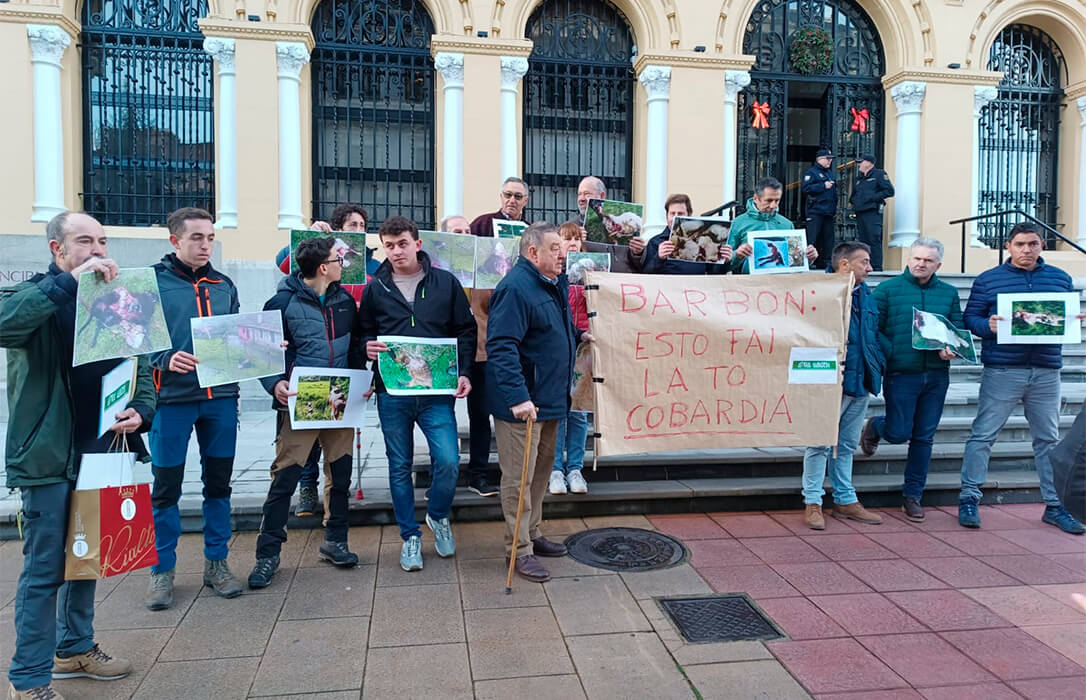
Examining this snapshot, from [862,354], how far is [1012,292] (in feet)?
4.02

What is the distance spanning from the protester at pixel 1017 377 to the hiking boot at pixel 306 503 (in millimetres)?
4783

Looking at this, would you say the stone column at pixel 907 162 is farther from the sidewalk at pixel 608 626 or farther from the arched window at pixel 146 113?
the arched window at pixel 146 113

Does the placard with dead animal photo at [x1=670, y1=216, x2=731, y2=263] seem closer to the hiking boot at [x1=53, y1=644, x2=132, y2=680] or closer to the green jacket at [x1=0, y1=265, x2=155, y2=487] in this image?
the green jacket at [x1=0, y1=265, x2=155, y2=487]

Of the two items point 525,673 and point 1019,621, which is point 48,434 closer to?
point 525,673

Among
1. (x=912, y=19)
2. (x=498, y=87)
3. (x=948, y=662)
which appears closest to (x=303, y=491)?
(x=948, y=662)

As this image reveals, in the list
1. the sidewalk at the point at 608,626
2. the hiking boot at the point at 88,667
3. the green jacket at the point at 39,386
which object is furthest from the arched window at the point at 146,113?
the hiking boot at the point at 88,667

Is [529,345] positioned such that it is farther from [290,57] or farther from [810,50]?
[810,50]

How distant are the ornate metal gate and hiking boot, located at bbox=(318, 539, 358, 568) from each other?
1002 centimetres

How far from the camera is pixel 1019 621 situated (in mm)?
3686

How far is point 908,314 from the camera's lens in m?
5.23

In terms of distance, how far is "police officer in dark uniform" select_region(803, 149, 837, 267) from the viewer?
10.6 m

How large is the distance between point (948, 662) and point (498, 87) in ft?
32.9

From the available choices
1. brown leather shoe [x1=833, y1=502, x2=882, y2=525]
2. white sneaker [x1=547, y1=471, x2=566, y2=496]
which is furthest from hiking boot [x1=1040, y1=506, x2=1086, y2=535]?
white sneaker [x1=547, y1=471, x2=566, y2=496]

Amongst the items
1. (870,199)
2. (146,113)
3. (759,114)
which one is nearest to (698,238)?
(870,199)
